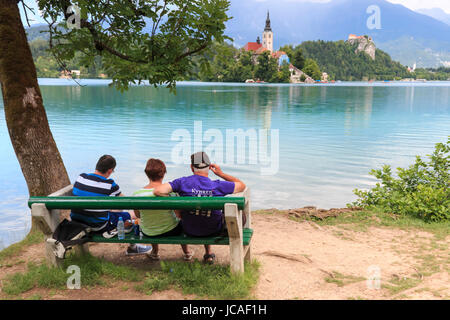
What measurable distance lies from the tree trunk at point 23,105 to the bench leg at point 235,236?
3737mm

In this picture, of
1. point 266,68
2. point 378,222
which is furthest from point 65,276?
point 266,68

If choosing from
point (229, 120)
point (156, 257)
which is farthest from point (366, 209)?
point (229, 120)

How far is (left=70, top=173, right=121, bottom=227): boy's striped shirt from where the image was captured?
4.92 metres

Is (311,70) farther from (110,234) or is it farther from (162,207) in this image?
(162,207)

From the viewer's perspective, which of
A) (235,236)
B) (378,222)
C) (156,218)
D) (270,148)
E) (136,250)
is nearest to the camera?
(235,236)

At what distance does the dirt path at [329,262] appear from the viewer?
443 centimetres

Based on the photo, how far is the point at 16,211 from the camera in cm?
1205

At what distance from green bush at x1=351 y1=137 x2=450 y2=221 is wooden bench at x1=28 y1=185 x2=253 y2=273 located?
4837 mm

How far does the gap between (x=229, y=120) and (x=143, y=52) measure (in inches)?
1258

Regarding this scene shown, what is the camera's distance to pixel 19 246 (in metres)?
6.22

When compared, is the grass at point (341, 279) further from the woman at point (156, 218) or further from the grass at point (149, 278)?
the woman at point (156, 218)

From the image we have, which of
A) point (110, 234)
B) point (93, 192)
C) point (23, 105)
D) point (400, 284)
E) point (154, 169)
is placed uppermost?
point (23, 105)

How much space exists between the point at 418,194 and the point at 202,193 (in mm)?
5673
